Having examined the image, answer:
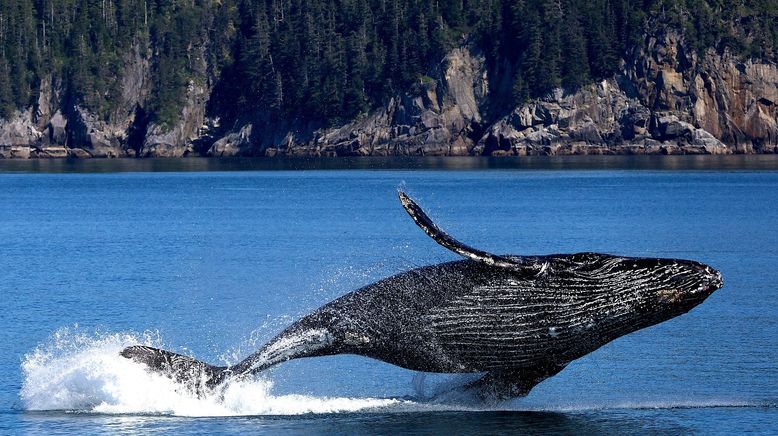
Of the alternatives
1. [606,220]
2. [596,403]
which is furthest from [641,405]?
[606,220]

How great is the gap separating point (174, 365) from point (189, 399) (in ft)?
3.73

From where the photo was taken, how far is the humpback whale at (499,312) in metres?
16.9

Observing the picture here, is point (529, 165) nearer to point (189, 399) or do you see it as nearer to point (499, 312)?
point (189, 399)

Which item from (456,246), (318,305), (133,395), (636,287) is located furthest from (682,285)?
(318,305)

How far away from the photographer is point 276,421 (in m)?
19.5

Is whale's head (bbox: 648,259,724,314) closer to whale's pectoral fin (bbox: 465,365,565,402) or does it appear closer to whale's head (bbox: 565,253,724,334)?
whale's head (bbox: 565,253,724,334)

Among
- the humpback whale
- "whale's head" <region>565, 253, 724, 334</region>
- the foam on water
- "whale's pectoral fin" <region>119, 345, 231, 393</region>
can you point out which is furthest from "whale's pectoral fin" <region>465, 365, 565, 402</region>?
"whale's pectoral fin" <region>119, 345, 231, 393</region>

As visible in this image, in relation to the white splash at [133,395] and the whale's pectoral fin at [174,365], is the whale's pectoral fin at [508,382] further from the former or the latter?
the whale's pectoral fin at [174,365]

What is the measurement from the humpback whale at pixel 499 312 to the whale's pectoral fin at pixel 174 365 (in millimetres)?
108

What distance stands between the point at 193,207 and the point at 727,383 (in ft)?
232

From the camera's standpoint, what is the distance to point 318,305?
31.7 metres

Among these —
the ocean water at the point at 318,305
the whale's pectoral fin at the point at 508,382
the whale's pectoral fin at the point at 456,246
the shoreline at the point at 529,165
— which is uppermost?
the whale's pectoral fin at the point at 456,246

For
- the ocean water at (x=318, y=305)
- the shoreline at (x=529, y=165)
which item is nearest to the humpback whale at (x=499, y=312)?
the ocean water at (x=318, y=305)

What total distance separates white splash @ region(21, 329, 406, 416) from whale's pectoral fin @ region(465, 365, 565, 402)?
6.27 feet
